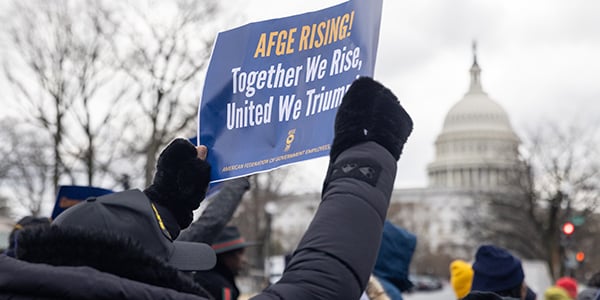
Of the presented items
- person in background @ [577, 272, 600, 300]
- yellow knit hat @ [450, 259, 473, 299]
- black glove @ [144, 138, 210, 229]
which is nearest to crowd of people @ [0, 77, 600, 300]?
black glove @ [144, 138, 210, 229]

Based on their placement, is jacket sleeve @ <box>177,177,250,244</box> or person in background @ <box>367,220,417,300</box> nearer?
jacket sleeve @ <box>177,177,250,244</box>

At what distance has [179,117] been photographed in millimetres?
24547

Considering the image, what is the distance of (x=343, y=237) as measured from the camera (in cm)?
174

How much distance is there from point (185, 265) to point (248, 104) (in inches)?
40.8

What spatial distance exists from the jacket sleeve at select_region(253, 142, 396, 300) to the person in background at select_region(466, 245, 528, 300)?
298 centimetres

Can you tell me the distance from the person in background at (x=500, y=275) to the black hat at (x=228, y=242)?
183 centimetres

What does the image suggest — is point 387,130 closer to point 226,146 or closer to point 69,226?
point 69,226

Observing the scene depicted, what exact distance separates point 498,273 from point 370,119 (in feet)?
9.84

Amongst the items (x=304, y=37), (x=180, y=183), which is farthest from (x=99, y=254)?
(x=304, y=37)

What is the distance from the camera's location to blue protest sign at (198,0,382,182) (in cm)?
287

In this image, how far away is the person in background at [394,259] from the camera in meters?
4.88

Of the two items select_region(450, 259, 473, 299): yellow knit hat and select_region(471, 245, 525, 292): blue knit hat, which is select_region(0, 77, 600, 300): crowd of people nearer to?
select_region(471, 245, 525, 292): blue knit hat

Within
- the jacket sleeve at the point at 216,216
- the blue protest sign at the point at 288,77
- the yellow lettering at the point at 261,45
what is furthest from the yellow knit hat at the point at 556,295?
the yellow lettering at the point at 261,45

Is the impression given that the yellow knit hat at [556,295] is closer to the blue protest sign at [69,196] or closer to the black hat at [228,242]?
the black hat at [228,242]
